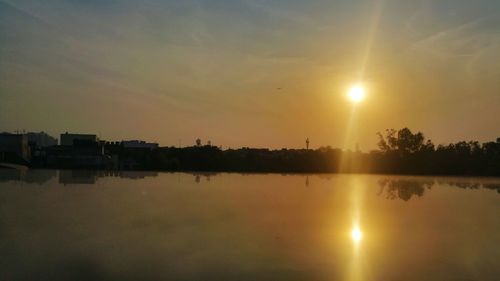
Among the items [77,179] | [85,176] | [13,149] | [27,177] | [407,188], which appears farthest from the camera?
[13,149]

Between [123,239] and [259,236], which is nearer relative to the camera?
[123,239]

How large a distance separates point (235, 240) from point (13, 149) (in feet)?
170

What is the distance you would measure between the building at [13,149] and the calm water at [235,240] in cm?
3630

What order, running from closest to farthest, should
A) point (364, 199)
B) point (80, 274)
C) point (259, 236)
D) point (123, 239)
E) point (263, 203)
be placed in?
point (80, 274)
point (123, 239)
point (259, 236)
point (263, 203)
point (364, 199)

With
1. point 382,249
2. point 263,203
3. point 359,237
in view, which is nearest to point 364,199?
point 263,203

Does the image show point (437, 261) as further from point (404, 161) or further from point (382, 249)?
point (404, 161)

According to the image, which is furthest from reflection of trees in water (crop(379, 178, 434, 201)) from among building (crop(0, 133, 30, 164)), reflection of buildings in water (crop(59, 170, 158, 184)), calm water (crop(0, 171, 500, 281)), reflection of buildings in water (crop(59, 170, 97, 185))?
building (crop(0, 133, 30, 164))

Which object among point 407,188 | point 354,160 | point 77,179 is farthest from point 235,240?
point 354,160

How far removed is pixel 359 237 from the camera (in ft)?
47.9

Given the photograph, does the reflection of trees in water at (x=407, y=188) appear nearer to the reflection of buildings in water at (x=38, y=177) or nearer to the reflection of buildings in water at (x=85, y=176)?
the reflection of buildings in water at (x=85, y=176)

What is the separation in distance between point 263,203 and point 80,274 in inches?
583

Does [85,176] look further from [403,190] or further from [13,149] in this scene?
[403,190]

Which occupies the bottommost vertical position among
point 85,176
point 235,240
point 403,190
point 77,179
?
point 235,240

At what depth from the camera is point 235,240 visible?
13039mm
